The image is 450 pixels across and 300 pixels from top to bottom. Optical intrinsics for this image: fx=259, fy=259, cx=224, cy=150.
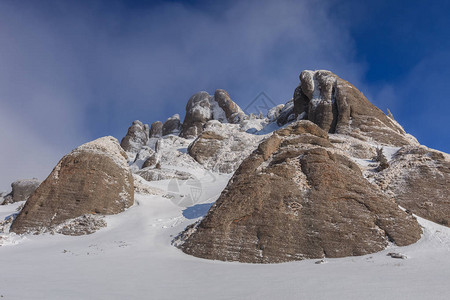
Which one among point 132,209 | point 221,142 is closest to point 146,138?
point 221,142

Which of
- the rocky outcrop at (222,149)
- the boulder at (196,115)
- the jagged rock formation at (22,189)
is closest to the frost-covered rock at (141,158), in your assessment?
the rocky outcrop at (222,149)

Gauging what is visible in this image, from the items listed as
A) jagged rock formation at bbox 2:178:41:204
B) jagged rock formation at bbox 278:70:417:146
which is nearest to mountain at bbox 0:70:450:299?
jagged rock formation at bbox 2:178:41:204

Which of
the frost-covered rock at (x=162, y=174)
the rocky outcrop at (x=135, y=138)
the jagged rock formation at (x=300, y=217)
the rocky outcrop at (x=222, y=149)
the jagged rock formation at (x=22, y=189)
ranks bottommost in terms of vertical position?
the jagged rock formation at (x=300, y=217)

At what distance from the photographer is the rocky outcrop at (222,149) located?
35.9m

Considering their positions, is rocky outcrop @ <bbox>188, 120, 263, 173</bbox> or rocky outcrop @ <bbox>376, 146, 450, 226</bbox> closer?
rocky outcrop @ <bbox>376, 146, 450, 226</bbox>

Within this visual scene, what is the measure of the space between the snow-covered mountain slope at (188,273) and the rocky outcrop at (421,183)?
1.68 meters

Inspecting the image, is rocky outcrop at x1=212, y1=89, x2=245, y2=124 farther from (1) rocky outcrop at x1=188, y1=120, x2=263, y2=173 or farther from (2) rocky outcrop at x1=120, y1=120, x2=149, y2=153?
(1) rocky outcrop at x1=188, y1=120, x2=263, y2=173

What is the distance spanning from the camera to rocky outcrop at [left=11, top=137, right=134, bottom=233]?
607 inches

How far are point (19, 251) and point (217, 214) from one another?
9134 millimetres

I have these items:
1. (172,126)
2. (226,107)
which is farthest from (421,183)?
(172,126)

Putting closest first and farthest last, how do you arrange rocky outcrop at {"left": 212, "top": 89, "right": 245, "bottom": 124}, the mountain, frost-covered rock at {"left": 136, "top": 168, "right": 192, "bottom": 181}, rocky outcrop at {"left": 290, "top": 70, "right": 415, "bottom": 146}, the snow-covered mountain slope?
→ the snow-covered mountain slope, the mountain, frost-covered rock at {"left": 136, "top": 168, "right": 192, "bottom": 181}, rocky outcrop at {"left": 290, "top": 70, "right": 415, "bottom": 146}, rocky outcrop at {"left": 212, "top": 89, "right": 245, "bottom": 124}

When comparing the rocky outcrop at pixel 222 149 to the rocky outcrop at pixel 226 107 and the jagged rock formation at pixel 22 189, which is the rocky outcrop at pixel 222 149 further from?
the rocky outcrop at pixel 226 107

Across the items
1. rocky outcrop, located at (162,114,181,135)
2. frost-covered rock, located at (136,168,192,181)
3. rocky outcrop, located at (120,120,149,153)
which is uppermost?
rocky outcrop, located at (162,114,181,135)

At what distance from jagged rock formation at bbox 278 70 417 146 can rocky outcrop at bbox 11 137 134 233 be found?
2731 centimetres
